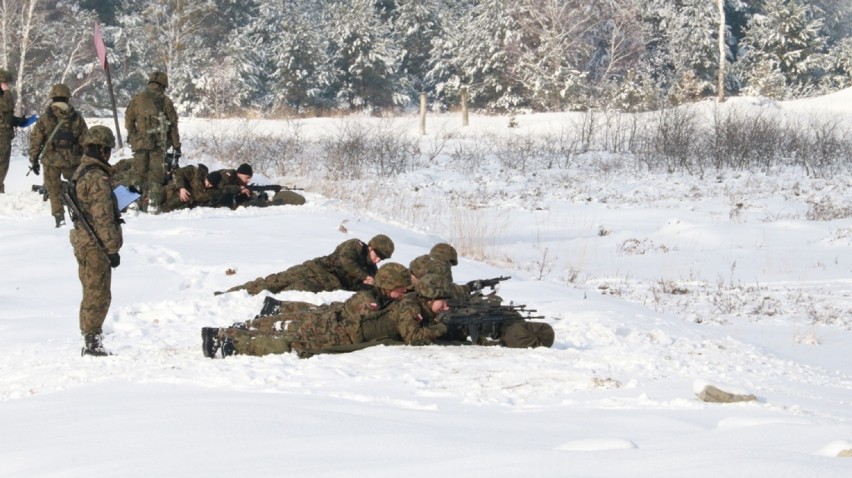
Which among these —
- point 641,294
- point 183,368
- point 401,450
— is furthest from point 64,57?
point 401,450

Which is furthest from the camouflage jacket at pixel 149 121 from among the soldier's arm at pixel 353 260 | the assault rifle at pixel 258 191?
the soldier's arm at pixel 353 260

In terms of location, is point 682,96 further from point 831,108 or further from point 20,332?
point 20,332

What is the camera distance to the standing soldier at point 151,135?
508 inches

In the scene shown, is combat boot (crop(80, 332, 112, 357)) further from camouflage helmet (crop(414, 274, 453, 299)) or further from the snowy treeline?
the snowy treeline

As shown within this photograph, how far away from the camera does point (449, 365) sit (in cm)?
614

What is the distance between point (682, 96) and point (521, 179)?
15412 mm

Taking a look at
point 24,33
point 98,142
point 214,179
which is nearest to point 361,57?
point 24,33

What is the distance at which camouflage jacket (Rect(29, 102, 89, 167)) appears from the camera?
1263cm

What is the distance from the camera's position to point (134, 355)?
22.1 ft

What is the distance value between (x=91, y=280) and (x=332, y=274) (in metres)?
2.36

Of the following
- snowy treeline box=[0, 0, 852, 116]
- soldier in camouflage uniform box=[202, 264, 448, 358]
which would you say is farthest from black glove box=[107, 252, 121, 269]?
snowy treeline box=[0, 0, 852, 116]

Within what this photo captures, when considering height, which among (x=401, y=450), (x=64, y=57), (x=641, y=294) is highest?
(x=64, y=57)

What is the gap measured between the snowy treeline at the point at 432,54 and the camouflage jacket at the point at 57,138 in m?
24.0

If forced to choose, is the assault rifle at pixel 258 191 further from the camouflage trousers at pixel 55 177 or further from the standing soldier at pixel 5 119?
the standing soldier at pixel 5 119
